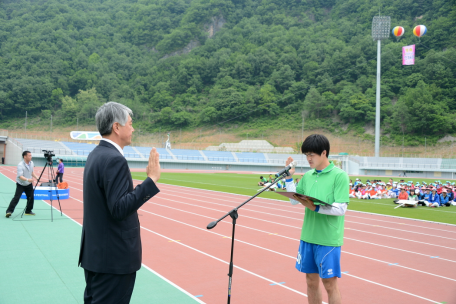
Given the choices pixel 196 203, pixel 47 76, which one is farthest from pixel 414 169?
pixel 47 76

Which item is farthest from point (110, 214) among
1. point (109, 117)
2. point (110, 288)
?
point (109, 117)

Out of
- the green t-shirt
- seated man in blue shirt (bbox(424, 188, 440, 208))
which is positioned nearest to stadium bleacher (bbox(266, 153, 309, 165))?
seated man in blue shirt (bbox(424, 188, 440, 208))

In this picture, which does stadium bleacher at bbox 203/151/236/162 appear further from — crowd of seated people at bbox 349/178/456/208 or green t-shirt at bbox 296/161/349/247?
green t-shirt at bbox 296/161/349/247

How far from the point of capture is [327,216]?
337cm

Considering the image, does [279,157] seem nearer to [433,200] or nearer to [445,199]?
[445,199]

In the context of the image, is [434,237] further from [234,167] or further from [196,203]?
[234,167]

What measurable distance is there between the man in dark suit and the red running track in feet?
8.53

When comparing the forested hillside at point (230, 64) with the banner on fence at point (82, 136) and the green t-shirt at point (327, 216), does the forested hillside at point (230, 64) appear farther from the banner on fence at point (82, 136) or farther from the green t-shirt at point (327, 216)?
the green t-shirt at point (327, 216)

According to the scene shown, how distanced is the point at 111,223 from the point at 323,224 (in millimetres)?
2011

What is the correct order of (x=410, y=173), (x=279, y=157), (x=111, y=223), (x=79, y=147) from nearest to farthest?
(x=111, y=223) → (x=410, y=173) → (x=79, y=147) → (x=279, y=157)

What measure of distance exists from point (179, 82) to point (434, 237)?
4203 inches

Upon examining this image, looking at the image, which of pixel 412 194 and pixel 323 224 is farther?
Result: pixel 412 194

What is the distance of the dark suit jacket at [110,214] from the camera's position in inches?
85.0

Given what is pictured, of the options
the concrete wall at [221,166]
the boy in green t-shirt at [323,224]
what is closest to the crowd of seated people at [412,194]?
the boy in green t-shirt at [323,224]
